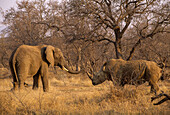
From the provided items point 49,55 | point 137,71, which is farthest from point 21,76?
point 137,71

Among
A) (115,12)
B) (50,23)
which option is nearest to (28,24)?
(50,23)

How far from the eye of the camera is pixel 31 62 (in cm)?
865

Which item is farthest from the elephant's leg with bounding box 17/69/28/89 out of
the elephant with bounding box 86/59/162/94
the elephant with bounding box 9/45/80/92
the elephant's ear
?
the elephant with bounding box 86/59/162/94

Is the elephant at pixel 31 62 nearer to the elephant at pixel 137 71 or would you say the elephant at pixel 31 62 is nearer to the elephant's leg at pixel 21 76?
the elephant's leg at pixel 21 76

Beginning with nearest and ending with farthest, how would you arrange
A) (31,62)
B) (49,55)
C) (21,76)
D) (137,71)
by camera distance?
(137,71) → (21,76) → (31,62) → (49,55)

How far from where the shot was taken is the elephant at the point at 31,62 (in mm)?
8195

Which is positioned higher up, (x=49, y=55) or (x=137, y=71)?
(x=49, y=55)

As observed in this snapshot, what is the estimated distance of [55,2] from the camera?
848 inches

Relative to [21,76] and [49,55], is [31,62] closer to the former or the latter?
[21,76]

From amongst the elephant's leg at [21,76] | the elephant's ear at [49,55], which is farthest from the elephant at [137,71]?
the elephant's leg at [21,76]

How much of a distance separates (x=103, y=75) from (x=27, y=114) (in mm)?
4084

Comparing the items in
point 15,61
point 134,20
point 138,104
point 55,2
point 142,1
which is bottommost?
point 138,104

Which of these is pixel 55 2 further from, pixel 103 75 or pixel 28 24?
pixel 103 75

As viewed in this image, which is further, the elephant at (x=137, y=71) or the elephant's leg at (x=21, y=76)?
the elephant's leg at (x=21, y=76)
